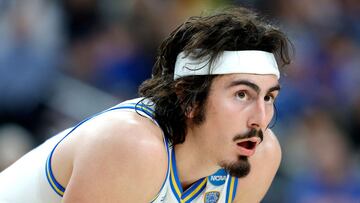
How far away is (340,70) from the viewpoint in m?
7.34

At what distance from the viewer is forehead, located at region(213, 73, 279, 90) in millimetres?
3451

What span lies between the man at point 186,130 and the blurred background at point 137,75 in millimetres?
2577

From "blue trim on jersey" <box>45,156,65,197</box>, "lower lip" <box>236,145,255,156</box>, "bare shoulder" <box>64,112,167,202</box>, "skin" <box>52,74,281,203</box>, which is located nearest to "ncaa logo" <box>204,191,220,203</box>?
"skin" <box>52,74,281,203</box>

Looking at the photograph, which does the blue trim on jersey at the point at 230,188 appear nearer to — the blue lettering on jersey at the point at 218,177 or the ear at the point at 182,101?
the blue lettering on jersey at the point at 218,177

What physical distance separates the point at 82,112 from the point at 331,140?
2323 millimetres

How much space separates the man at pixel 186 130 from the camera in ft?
10.5

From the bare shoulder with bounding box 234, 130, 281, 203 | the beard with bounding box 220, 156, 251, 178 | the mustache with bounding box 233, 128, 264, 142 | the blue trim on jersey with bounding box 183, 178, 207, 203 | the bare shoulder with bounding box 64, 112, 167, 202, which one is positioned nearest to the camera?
the bare shoulder with bounding box 64, 112, 167, 202

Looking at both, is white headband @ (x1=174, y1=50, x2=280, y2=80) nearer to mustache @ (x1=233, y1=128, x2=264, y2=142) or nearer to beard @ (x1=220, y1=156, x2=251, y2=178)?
mustache @ (x1=233, y1=128, x2=264, y2=142)

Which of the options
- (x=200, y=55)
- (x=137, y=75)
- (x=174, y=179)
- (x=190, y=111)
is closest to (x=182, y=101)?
(x=190, y=111)

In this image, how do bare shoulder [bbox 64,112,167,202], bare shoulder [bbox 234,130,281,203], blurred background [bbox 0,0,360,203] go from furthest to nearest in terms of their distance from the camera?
blurred background [bbox 0,0,360,203]
bare shoulder [bbox 234,130,281,203]
bare shoulder [bbox 64,112,167,202]

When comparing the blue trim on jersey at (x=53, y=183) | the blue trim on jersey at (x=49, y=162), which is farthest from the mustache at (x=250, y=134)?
the blue trim on jersey at (x=53, y=183)

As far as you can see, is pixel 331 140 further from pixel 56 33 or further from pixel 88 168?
pixel 88 168

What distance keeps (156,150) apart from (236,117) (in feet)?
1.42

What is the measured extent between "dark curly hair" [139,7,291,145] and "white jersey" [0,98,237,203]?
97 millimetres
